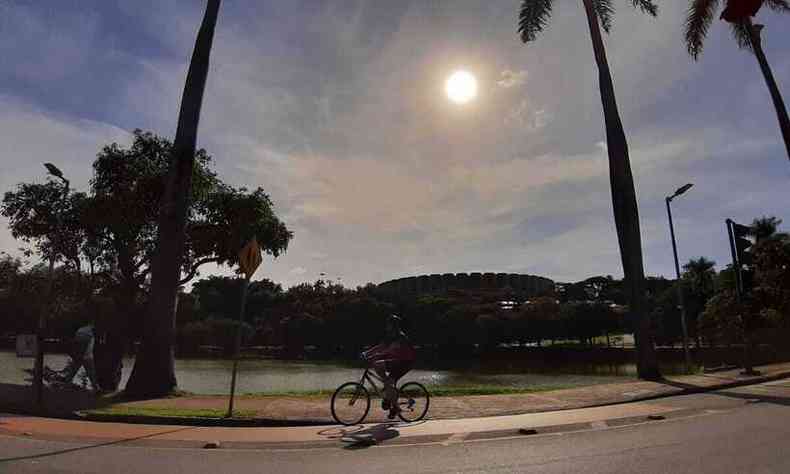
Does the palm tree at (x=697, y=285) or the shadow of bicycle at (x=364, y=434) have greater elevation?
the palm tree at (x=697, y=285)

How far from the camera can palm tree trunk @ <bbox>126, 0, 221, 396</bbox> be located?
47.1 feet

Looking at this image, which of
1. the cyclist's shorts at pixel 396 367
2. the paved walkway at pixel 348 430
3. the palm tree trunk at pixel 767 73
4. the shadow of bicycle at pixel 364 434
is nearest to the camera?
the shadow of bicycle at pixel 364 434

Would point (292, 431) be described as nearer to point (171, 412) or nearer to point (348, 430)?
point (348, 430)

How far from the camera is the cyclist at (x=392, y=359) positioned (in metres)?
9.58

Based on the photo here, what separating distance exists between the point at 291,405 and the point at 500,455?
605cm

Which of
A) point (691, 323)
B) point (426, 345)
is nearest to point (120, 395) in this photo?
point (691, 323)

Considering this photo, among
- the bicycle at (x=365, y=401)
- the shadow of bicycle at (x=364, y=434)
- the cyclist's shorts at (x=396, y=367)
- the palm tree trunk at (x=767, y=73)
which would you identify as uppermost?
the palm tree trunk at (x=767, y=73)

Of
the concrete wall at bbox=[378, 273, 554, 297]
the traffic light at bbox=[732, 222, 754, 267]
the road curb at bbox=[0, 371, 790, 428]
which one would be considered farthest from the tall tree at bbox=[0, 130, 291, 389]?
the concrete wall at bbox=[378, 273, 554, 297]

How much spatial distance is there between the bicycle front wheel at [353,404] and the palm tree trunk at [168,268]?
6.95 meters

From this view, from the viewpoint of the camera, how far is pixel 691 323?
61.7m

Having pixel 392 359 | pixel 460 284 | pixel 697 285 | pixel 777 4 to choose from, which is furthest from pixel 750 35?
pixel 460 284

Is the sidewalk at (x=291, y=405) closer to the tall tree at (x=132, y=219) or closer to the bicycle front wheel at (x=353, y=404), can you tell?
the bicycle front wheel at (x=353, y=404)

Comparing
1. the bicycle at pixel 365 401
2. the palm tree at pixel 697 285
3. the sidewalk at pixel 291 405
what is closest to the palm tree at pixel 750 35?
the sidewalk at pixel 291 405

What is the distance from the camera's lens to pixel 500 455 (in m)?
6.65
